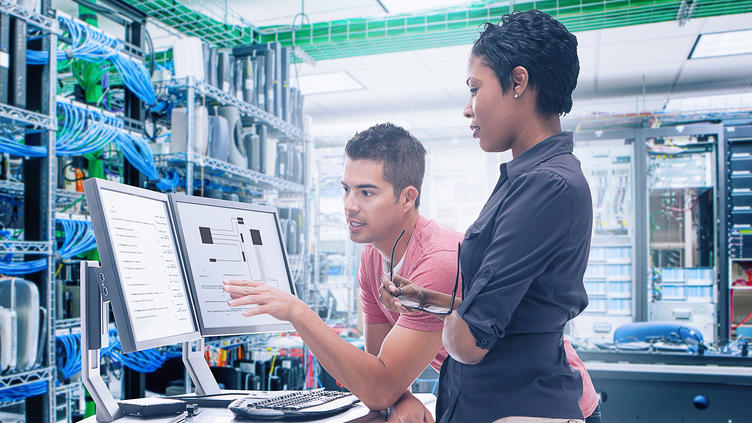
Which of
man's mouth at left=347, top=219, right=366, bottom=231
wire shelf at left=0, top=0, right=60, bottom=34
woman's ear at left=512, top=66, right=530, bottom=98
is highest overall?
wire shelf at left=0, top=0, right=60, bottom=34

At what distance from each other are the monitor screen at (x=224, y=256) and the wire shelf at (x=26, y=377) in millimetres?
1031

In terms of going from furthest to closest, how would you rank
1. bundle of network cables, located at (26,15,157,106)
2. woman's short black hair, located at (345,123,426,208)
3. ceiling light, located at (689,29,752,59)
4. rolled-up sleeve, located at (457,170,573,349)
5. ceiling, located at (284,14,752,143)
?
ceiling, located at (284,14,752,143)
ceiling light, located at (689,29,752,59)
bundle of network cables, located at (26,15,157,106)
woman's short black hair, located at (345,123,426,208)
rolled-up sleeve, located at (457,170,573,349)

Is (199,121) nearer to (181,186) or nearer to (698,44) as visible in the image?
(181,186)

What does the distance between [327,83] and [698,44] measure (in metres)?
3.68

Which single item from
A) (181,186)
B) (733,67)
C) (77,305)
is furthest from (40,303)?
(733,67)

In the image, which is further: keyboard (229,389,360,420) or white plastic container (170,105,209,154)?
white plastic container (170,105,209,154)

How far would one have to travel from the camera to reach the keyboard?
3.96ft

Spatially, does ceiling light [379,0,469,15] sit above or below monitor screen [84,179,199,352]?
above

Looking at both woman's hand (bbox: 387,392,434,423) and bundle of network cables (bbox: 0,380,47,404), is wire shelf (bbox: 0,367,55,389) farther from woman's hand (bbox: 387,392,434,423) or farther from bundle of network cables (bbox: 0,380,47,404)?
woman's hand (bbox: 387,392,434,423)

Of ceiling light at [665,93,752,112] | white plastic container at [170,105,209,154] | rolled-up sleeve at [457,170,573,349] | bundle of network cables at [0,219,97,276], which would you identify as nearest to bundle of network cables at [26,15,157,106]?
white plastic container at [170,105,209,154]

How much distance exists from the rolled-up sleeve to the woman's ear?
167 millimetres

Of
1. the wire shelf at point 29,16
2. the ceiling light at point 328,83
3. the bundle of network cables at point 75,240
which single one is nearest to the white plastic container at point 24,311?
the bundle of network cables at point 75,240

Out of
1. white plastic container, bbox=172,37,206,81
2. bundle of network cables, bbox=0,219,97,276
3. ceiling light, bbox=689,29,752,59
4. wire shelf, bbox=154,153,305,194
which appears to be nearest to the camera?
bundle of network cables, bbox=0,219,97,276

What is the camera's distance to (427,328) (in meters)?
1.23
